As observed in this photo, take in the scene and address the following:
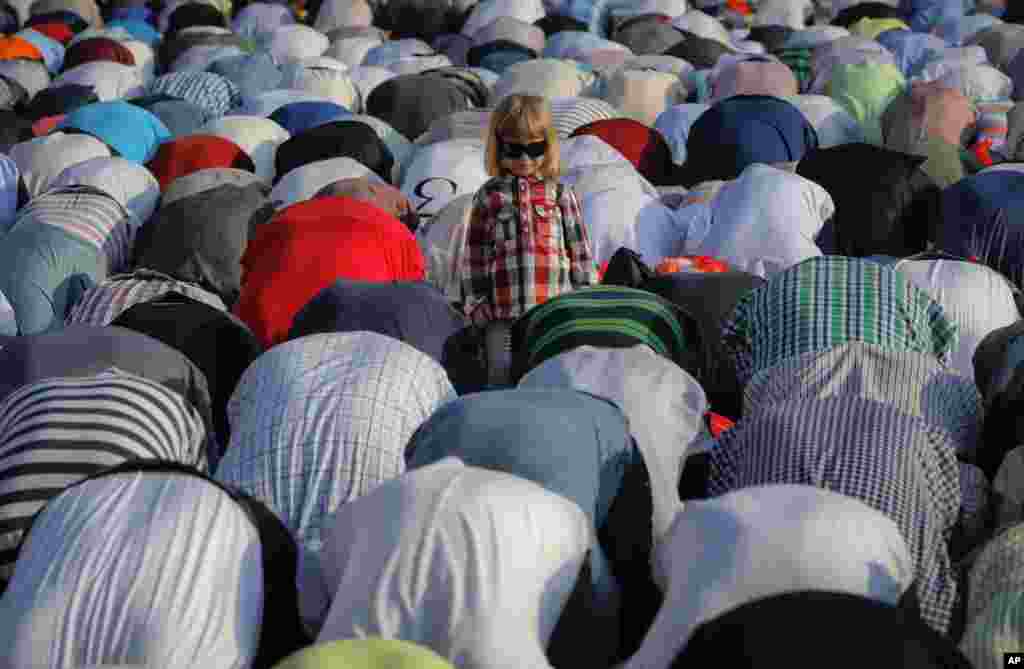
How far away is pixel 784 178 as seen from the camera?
5188 millimetres

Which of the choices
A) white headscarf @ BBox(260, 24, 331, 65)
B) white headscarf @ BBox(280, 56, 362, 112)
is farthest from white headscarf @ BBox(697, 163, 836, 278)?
white headscarf @ BBox(260, 24, 331, 65)

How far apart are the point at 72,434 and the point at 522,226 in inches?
64.6

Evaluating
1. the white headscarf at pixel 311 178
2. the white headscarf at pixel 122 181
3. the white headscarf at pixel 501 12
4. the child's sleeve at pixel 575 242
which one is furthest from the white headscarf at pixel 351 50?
the child's sleeve at pixel 575 242

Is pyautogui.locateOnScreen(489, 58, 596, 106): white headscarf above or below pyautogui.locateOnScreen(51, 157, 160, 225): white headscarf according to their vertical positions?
below

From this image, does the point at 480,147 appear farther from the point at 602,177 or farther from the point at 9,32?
the point at 9,32

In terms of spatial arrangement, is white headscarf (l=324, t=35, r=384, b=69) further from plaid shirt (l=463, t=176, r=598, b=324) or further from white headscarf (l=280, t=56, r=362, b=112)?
plaid shirt (l=463, t=176, r=598, b=324)

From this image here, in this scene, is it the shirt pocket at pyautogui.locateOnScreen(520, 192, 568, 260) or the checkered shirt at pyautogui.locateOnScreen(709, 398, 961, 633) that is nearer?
the checkered shirt at pyautogui.locateOnScreen(709, 398, 961, 633)

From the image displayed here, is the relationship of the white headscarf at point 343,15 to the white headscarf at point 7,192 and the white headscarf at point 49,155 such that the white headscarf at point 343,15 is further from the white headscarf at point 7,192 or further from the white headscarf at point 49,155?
the white headscarf at point 7,192

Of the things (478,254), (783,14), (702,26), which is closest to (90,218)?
(478,254)

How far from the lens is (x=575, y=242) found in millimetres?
4348

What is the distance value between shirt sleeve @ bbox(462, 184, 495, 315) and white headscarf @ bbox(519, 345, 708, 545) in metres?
1.10

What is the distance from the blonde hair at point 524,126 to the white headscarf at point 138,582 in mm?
1968

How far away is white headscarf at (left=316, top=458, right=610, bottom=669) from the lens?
A: 2.35 meters

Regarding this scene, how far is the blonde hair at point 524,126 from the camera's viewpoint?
4.28m
